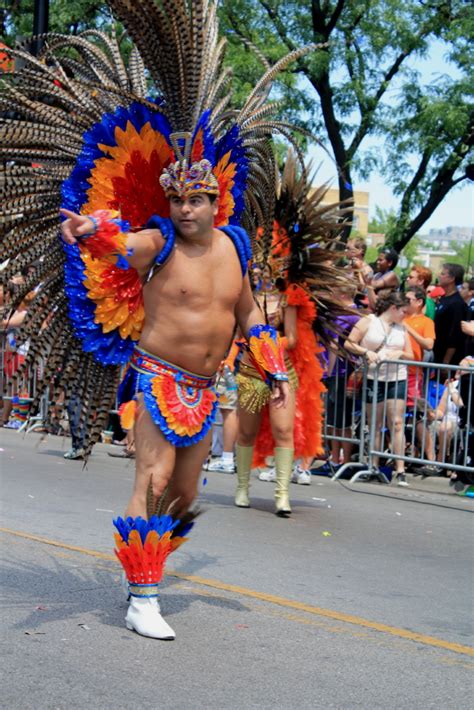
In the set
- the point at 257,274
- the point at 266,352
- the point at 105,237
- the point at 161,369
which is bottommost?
the point at 161,369

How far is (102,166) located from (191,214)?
0.52m

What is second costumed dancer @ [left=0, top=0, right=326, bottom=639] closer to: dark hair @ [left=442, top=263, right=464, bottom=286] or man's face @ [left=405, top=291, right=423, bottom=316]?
dark hair @ [left=442, top=263, right=464, bottom=286]

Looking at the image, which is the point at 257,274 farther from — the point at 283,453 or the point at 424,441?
the point at 424,441

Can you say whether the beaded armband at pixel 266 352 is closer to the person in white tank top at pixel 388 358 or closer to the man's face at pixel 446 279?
the person in white tank top at pixel 388 358

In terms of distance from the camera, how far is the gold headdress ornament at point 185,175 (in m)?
4.77

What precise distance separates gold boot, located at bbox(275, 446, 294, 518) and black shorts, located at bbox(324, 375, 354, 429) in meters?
2.85

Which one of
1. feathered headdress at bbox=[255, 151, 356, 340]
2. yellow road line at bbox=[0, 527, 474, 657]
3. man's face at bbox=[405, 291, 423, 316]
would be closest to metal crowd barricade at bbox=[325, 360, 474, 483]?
man's face at bbox=[405, 291, 423, 316]

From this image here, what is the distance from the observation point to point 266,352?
204 inches

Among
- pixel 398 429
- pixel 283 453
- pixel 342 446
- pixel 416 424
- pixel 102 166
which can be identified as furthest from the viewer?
pixel 342 446

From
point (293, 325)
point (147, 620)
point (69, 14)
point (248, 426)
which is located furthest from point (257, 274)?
point (69, 14)

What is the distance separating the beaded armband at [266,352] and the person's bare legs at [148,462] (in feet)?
2.15

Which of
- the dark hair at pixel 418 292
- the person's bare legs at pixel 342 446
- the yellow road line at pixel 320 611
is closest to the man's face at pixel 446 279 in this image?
the dark hair at pixel 418 292

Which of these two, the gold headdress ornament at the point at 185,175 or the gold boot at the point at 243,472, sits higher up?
the gold headdress ornament at the point at 185,175

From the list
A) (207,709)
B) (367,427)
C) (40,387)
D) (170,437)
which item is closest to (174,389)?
(170,437)
